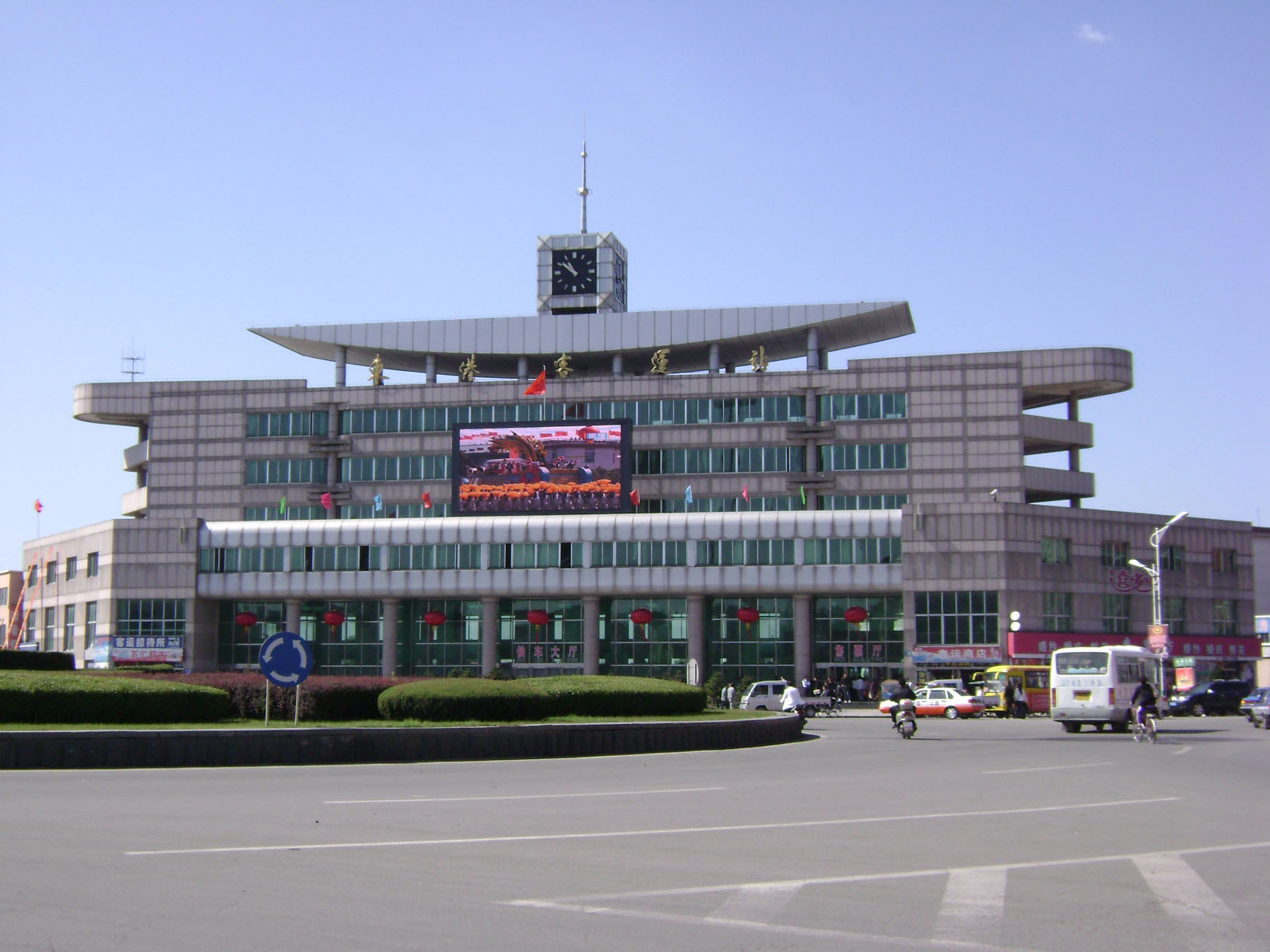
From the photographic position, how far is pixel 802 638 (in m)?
72.9

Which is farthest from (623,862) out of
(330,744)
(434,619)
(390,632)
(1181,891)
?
(390,632)

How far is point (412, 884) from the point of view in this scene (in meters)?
10.1

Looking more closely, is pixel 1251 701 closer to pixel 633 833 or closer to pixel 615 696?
pixel 615 696

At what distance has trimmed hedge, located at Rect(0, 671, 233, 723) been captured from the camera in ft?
78.2

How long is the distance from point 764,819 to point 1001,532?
2292 inches

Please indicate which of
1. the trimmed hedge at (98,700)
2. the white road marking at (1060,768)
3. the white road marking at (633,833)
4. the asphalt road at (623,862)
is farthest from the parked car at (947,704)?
the white road marking at (633,833)

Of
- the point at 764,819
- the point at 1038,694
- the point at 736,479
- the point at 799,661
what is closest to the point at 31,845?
the point at 764,819

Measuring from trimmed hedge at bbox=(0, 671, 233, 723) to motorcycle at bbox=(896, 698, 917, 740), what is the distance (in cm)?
1823

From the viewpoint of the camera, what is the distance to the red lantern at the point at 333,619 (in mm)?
76812

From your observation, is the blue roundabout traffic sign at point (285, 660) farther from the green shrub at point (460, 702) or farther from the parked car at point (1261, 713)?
the parked car at point (1261, 713)

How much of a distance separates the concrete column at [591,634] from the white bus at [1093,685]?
3700cm

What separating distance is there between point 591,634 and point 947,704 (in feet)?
82.3

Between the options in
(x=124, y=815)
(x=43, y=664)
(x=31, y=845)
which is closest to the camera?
(x=31, y=845)

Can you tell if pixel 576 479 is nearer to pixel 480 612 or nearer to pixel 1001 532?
pixel 480 612
